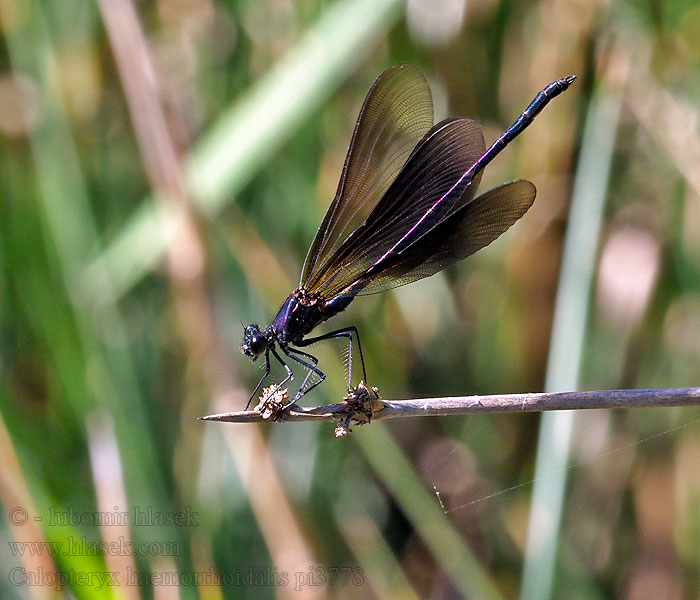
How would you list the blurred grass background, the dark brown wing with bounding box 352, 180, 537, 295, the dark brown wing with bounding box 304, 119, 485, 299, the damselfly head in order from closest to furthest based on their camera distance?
the dark brown wing with bounding box 352, 180, 537, 295, the dark brown wing with bounding box 304, 119, 485, 299, the damselfly head, the blurred grass background

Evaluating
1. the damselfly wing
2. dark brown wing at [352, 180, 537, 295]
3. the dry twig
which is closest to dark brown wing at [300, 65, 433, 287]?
the damselfly wing

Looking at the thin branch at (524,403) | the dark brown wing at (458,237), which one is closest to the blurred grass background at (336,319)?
the dark brown wing at (458,237)

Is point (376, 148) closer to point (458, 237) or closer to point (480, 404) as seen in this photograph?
point (458, 237)

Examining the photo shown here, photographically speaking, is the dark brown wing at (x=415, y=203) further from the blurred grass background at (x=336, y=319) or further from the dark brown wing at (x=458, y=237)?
the blurred grass background at (x=336, y=319)

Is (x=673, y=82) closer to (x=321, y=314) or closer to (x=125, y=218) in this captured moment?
(x=321, y=314)

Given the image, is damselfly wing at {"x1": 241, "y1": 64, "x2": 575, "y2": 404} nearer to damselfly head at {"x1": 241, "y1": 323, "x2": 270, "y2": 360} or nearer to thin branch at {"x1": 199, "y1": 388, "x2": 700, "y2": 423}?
damselfly head at {"x1": 241, "y1": 323, "x2": 270, "y2": 360}

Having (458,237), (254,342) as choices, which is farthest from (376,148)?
(254,342)
